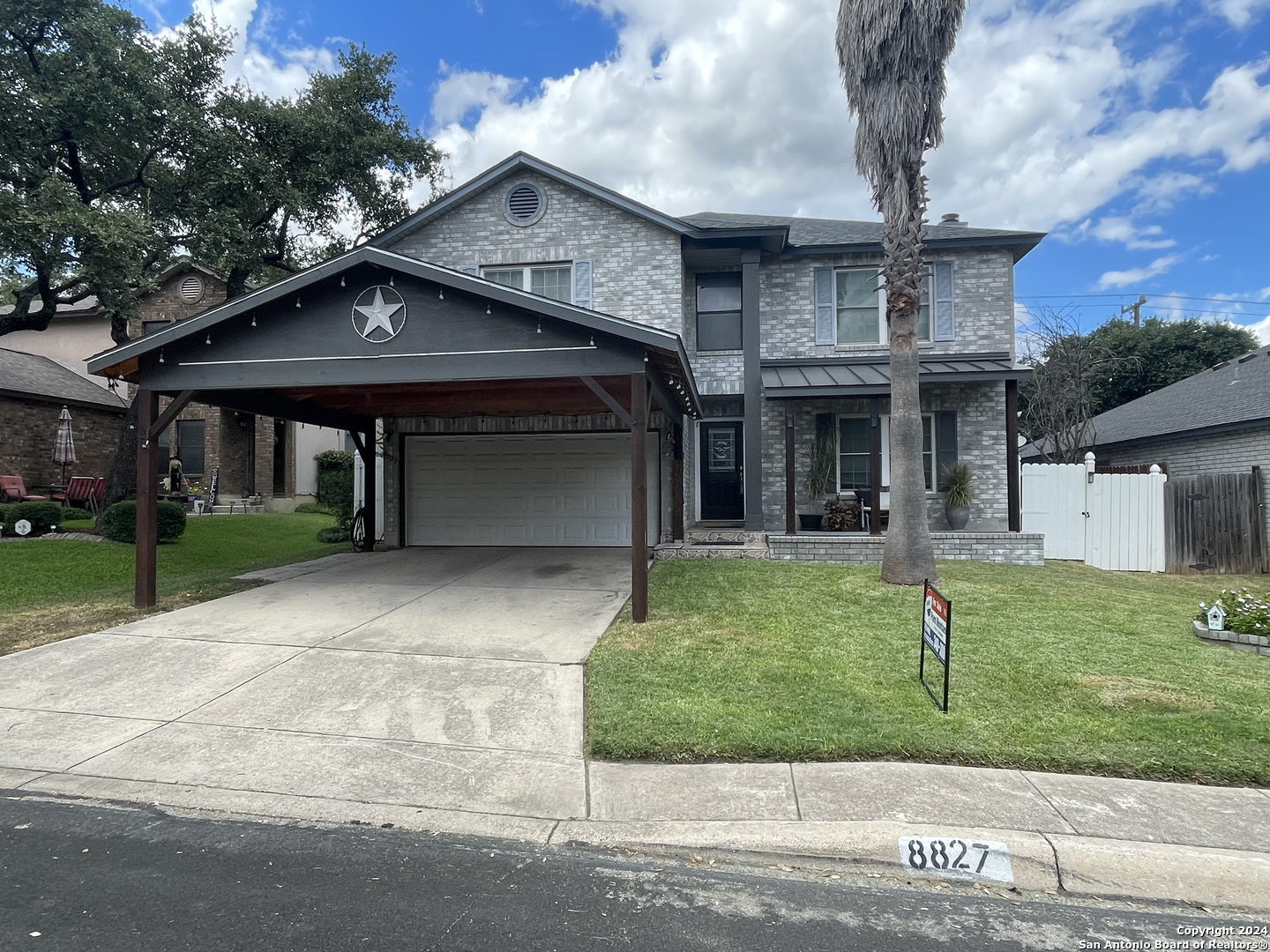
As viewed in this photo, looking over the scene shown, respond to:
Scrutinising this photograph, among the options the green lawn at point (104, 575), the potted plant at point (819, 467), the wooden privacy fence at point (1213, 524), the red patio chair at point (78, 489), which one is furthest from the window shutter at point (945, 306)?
the red patio chair at point (78, 489)

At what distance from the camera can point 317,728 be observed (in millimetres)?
5156

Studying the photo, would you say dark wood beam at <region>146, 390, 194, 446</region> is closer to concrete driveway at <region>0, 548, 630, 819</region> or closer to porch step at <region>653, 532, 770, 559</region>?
concrete driveway at <region>0, 548, 630, 819</region>

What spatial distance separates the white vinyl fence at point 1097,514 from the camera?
1340cm

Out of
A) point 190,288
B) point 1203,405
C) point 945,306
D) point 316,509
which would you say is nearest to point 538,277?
point 945,306

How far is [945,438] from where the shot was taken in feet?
48.9

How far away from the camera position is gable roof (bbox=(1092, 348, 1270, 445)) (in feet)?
49.8

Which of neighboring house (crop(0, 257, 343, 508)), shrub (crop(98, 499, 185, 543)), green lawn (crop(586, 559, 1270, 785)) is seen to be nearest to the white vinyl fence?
green lawn (crop(586, 559, 1270, 785))

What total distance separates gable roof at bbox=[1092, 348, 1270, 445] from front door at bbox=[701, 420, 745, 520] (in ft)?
32.7

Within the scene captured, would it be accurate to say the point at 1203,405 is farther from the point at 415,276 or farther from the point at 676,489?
the point at 415,276

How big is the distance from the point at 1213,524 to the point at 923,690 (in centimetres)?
1141

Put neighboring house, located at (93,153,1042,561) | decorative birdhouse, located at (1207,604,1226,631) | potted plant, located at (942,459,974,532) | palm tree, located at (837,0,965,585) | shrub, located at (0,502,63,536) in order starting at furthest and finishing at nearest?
shrub, located at (0,502,63,536), potted plant, located at (942,459,974,532), neighboring house, located at (93,153,1042,561), palm tree, located at (837,0,965,585), decorative birdhouse, located at (1207,604,1226,631)

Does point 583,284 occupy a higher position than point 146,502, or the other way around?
point 583,284

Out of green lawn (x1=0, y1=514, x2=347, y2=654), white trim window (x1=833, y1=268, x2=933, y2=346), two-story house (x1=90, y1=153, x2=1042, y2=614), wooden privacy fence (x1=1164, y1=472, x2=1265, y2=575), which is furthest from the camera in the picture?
white trim window (x1=833, y1=268, x2=933, y2=346)

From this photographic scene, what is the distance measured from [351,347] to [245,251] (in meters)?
8.98
